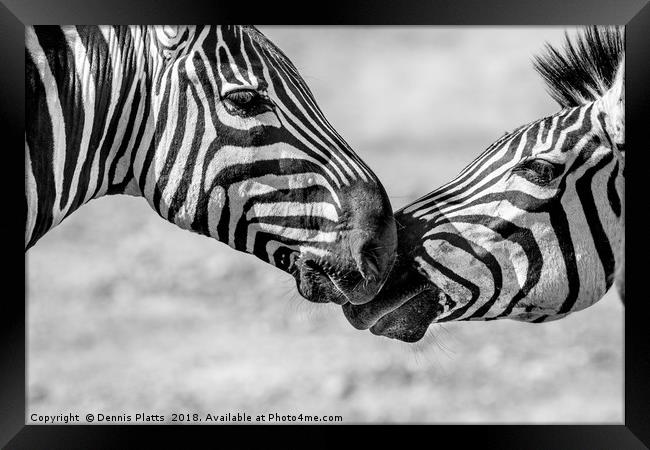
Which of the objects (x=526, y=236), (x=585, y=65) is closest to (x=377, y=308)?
(x=526, y=236)

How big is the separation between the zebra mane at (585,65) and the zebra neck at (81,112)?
8.05 ft

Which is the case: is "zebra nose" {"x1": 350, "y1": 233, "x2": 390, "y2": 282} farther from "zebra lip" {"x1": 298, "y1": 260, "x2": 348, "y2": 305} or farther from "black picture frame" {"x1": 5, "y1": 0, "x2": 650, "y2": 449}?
"black picture frame" {"x1": 5, "y1": 0, "x2": 650, "y2": 449}

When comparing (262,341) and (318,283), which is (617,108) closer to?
(318,283)

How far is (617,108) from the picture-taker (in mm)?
4785

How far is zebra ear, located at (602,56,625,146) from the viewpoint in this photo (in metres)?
4.76

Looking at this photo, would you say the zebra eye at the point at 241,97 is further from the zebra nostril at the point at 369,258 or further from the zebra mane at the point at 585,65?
the zebra mane at the point at 585,65

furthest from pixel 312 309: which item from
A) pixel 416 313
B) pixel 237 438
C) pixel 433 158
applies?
pixel 433 158

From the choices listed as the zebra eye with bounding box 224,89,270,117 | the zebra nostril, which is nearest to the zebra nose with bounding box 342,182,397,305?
the zebra nostril

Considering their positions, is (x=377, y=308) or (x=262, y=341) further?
(x=262, y=341)

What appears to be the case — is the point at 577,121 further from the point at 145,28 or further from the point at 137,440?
the point at 137,440

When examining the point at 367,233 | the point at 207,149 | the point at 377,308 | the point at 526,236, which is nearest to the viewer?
the point at 367,233
